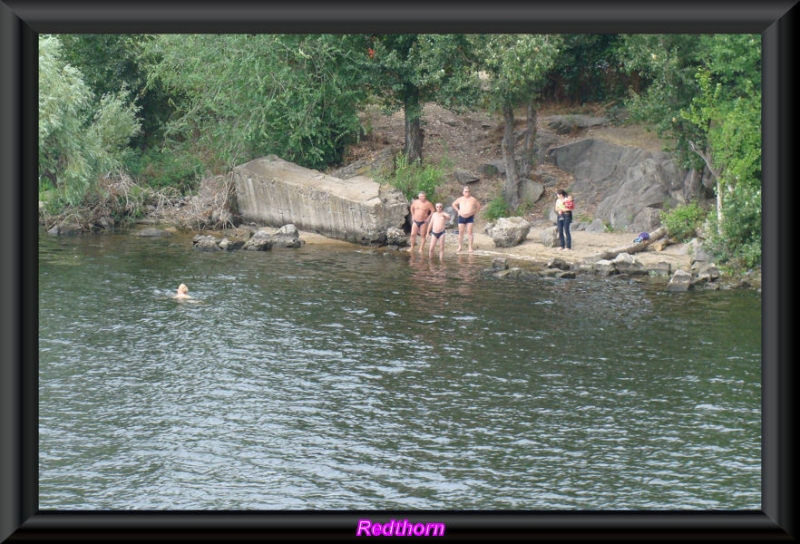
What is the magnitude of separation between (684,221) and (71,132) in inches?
726

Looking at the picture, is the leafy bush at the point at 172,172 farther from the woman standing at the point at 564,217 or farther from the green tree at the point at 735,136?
the green tree at the point at 735,136

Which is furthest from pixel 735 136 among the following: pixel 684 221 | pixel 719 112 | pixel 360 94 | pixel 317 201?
pixel 360 94

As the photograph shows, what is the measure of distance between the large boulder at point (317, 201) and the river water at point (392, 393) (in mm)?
5392

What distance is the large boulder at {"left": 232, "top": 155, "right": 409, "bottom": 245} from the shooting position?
31844 mm

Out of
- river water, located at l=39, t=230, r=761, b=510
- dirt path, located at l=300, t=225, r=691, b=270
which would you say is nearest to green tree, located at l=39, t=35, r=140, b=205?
river water, located at l=39, t=230, r=761, b=510

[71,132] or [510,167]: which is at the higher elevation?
[71,132]

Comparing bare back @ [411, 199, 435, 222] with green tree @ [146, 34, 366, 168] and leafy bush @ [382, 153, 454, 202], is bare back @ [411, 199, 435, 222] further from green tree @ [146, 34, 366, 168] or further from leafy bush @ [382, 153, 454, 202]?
green tree @ [146, 34, 366, 168]

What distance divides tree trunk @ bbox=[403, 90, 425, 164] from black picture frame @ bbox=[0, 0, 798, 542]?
3072 centimetres

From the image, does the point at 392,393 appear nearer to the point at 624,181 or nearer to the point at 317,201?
the point at 317,201

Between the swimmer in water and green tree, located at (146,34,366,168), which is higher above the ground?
green tree, located at (146,34,366,168)

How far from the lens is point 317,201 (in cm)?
3297

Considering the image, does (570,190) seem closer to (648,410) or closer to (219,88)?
(219,88)

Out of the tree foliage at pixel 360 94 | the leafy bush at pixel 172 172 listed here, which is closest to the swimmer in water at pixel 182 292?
the tree foliage at pixel 360 94

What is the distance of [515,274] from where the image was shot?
86.5 feet
